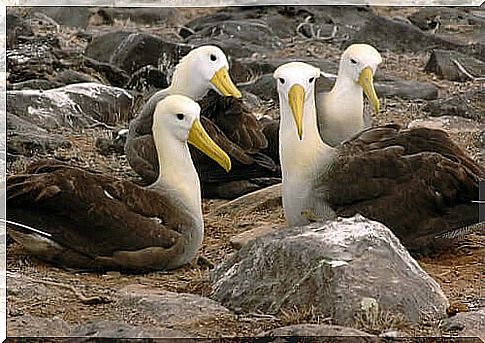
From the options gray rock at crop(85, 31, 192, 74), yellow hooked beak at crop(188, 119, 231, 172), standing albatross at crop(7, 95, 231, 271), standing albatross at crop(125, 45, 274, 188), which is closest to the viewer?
standing albatross at crop(7, 95, 231, 271)

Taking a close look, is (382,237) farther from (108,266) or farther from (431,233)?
(108,266)

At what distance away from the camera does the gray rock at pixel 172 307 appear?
161 inches

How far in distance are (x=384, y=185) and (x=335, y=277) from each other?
43.3 inches

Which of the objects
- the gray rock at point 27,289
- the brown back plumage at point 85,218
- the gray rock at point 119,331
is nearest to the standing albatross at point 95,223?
the brown back plumage at point 85,218

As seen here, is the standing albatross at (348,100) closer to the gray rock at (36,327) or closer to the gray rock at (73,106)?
the gray rock at (73,106)

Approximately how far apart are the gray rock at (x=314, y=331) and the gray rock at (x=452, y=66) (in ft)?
20.7

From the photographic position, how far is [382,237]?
4414 millimetres

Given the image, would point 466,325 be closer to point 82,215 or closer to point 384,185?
point 384,185

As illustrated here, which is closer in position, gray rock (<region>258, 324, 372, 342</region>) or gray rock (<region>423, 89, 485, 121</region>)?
gray rock (<region>258, 324, 372, 342</region>)

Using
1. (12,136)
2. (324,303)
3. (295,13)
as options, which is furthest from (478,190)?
(295,13)

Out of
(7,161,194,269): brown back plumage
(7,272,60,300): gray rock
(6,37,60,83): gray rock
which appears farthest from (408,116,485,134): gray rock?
(7,272,60,300): gray rock

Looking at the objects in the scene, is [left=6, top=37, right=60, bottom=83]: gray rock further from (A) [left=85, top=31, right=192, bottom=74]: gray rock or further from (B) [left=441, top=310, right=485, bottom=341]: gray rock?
(B) [left=441, top=310, right=485, bottom=341]: gray rock

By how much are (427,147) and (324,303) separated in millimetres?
1548

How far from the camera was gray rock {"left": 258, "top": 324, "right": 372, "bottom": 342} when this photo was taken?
3729mm
